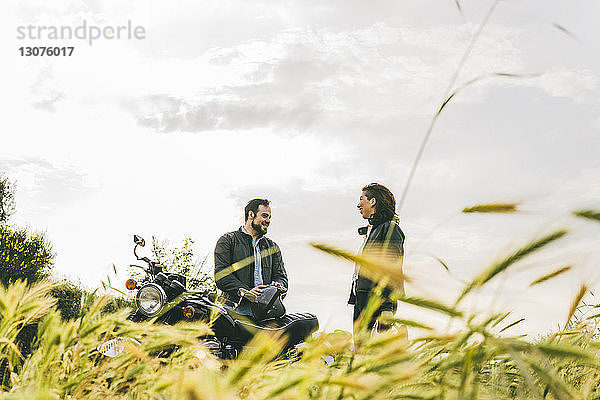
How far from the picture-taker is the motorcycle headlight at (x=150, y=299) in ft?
15.0

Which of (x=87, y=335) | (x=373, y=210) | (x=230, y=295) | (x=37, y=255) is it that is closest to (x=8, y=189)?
(x=37, y=255)

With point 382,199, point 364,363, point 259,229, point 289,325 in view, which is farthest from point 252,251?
point 364,363

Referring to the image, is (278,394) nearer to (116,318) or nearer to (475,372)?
(475,372)

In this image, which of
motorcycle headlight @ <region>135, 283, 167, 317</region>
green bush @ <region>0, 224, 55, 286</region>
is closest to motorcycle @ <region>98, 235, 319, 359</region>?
motorcycle headlight @ <region>135, 283, 167, 317</region>

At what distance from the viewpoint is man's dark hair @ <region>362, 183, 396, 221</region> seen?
168 inches

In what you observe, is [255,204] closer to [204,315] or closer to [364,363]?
[204,315]

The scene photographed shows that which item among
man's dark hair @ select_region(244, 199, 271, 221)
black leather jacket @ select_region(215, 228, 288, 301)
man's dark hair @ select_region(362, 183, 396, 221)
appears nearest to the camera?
man's dark hair @ select_region(362, 183, 396, 221)

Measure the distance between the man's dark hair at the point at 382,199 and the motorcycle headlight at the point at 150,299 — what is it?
5.87 ft

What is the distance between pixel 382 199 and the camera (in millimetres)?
4289

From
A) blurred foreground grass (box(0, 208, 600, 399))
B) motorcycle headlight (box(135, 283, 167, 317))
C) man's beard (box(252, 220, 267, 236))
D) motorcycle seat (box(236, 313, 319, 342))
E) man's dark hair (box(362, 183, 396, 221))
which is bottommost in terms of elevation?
motorcycle seat (box(236, 313, 319, 342))

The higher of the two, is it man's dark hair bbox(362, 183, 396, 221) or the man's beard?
man's dark hair bbox(362, 183, 396, 221)

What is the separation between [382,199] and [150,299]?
202cm

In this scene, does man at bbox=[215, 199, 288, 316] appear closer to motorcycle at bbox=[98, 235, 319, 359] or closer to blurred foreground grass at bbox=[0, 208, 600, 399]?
motorcycle at bbox=[98, 235, 319, 359]

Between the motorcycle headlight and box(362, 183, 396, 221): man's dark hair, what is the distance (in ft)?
5.87
